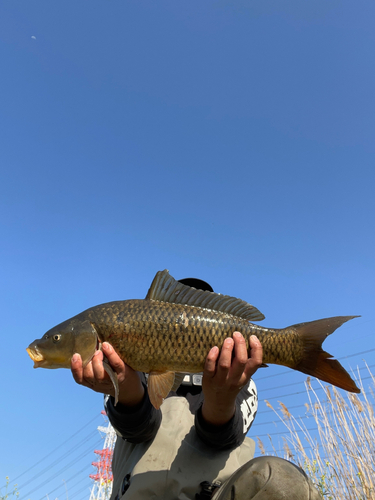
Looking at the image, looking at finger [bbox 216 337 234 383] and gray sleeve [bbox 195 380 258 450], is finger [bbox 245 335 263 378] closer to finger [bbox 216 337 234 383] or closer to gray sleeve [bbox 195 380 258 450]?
finger [bbox 216 337 234 383]

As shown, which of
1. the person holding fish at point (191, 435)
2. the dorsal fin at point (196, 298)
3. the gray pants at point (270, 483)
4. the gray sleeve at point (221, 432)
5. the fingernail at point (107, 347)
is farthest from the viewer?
the gray sleeve at point (221, 432)

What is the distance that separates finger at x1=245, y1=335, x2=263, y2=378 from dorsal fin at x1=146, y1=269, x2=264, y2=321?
0.15 metres

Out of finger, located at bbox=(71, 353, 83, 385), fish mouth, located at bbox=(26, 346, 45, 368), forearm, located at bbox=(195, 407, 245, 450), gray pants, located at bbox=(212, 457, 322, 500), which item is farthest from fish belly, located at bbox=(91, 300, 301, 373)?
forearm, located at bbox=(195, 407, 245, 450)

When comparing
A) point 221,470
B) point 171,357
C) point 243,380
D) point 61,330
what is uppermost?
point 61,330

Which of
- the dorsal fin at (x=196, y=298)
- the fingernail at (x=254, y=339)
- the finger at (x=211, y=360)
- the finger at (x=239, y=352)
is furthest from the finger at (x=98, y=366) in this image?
the fingernail at (x=254, y=339)

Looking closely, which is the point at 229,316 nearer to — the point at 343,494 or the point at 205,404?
the point at 205,404

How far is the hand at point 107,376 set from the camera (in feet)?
6.65

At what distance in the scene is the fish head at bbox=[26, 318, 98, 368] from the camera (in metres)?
2.04

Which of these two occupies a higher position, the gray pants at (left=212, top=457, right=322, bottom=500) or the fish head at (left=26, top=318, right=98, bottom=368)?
the fish head at (left=26, top=318, right=98, bottom=368)

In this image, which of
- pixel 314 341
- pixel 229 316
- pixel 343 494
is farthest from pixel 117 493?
pixel 343 494

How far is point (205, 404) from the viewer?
241 cm

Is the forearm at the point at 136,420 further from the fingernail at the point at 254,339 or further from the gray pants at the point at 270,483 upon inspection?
the fingernail at the point at 254,339

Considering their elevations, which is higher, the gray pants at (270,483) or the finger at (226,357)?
the finger at (226,357)

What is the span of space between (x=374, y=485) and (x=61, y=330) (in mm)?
3352
